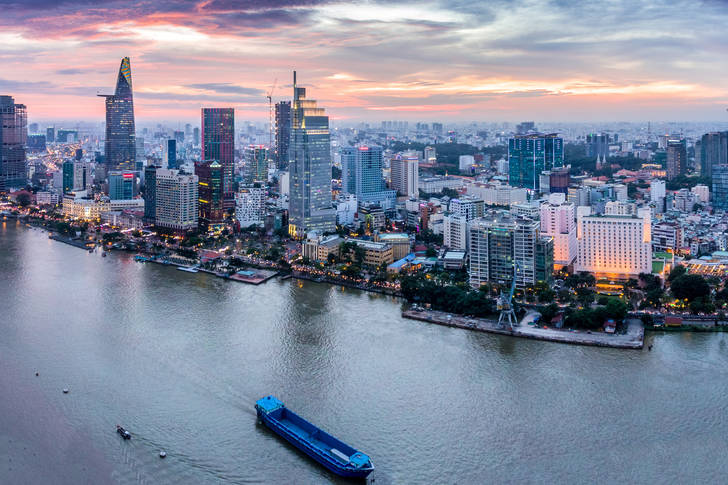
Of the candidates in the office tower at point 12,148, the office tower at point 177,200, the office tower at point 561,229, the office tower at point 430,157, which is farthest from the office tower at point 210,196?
the office tower at point 430,157

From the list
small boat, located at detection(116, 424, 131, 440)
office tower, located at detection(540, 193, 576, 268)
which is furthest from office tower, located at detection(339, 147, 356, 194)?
small boat, located at detection(116, 424, 131, 440)

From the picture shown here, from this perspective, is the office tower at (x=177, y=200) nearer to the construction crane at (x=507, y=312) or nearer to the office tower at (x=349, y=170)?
the office tower at (x=349, y=170)

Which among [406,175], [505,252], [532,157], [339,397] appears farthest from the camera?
[532,157]

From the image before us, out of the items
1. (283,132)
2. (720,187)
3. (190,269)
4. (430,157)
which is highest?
(283,132)

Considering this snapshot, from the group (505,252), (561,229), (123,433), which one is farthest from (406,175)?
(123,433)

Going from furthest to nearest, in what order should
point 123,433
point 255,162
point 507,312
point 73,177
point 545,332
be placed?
point 255,162 → point 73,177 → point 507,312 → point 545,332 → point 123,433

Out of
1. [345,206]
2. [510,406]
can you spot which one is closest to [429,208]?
[345,206]

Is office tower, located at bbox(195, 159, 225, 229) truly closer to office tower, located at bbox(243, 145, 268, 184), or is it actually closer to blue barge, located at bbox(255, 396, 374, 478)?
office tower, located at bbox(243, 145, 268, 184)

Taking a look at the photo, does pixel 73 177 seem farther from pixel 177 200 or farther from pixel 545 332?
pixel 545 332
